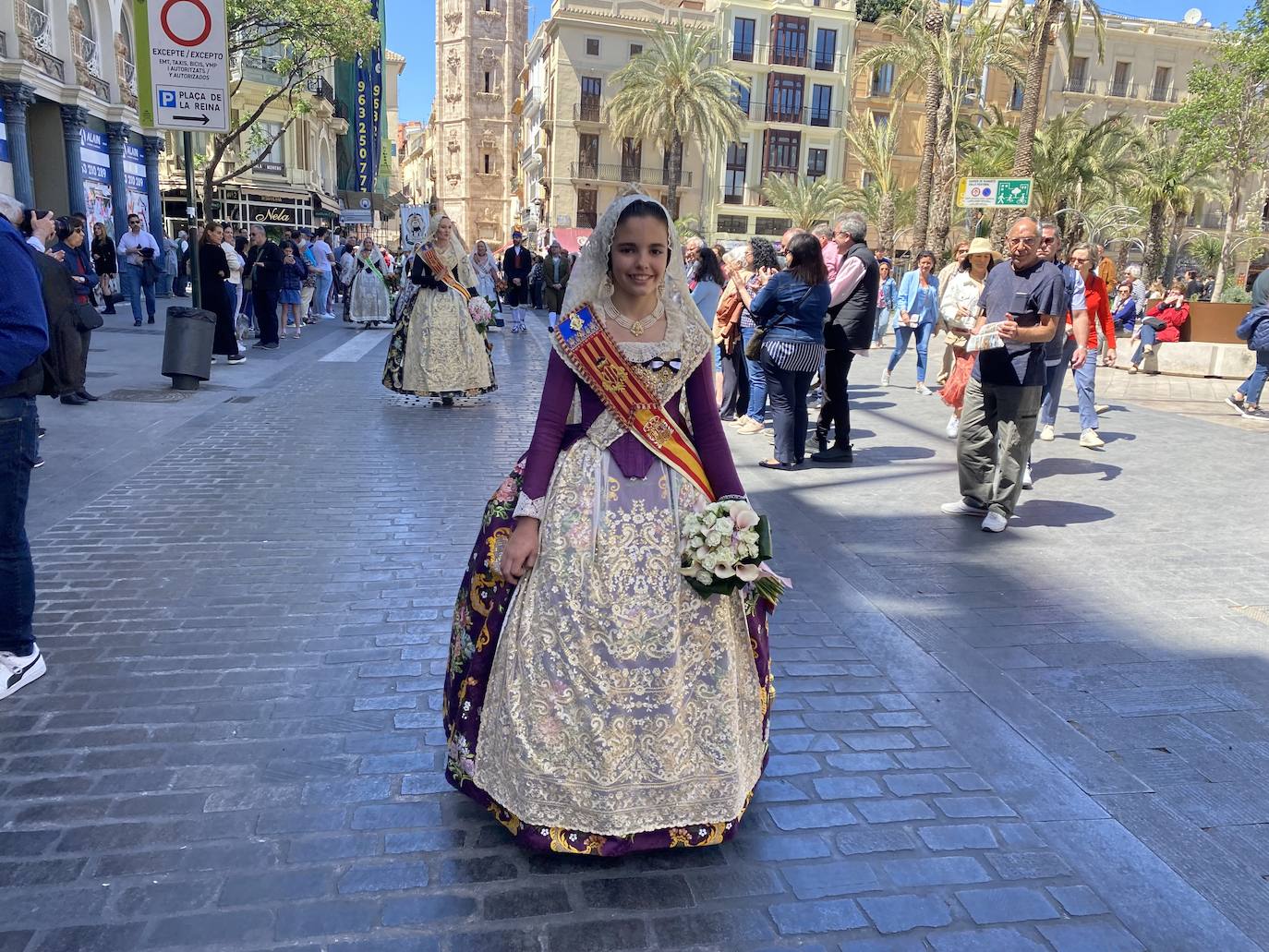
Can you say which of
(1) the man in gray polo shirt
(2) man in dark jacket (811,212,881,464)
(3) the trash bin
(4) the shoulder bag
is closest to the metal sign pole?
(3) the trash bin

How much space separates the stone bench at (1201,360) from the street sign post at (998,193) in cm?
314

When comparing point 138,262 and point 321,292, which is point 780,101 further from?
point 138,262

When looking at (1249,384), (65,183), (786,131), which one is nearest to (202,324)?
(1249,384)

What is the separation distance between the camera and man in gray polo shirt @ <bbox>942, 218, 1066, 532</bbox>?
5914 millimetres

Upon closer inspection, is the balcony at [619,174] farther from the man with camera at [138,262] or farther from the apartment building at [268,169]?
the man with camera at [138,262]

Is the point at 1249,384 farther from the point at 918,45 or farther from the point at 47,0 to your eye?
the point at 918,45

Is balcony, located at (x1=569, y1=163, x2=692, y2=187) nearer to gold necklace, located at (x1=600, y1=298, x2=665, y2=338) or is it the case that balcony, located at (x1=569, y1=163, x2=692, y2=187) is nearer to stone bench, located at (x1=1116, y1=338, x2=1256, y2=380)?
stone bench, located at (x1=1116, y1=338, x2=1256, y2=380)

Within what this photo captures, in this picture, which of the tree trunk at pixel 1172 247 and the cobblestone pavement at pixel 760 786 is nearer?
the cobblestone pavement at pixel 760 786

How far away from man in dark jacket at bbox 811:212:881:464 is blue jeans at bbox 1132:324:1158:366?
8.98 m


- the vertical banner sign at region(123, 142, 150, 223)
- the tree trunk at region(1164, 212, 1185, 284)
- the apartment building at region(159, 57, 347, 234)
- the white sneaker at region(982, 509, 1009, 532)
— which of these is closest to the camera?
the white sneaker at region(982, 509, 1009, 532)

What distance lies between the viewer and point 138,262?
700 inches

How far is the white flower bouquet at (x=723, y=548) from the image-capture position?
259cm

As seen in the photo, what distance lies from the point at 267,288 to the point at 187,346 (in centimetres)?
473

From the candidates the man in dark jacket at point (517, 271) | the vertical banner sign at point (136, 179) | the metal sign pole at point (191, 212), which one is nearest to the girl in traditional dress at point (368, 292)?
the man in dark jacket at point (517, 271)
